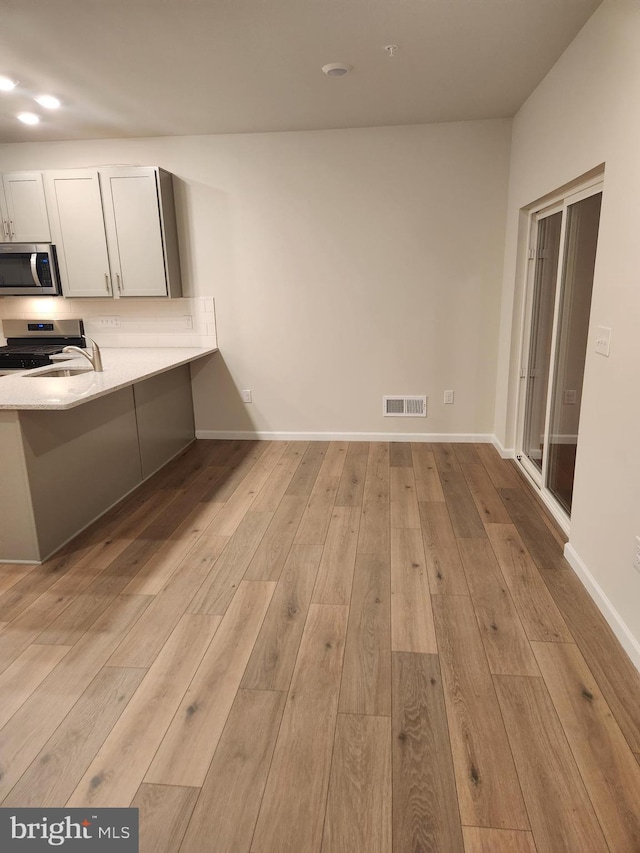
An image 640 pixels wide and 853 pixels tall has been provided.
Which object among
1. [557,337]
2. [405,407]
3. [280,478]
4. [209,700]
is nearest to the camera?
[209,700]

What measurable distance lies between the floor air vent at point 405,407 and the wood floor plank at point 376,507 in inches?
14.9

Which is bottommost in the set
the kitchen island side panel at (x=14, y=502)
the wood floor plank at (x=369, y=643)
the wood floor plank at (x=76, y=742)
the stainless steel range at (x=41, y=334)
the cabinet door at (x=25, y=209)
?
the wood floor plank at (x=369, y=643)

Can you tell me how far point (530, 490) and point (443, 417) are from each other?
1.30 metres

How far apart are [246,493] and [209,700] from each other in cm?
201

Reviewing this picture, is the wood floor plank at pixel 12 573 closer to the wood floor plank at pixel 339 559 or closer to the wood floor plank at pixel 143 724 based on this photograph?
the wood floor plank at pixel 143 724

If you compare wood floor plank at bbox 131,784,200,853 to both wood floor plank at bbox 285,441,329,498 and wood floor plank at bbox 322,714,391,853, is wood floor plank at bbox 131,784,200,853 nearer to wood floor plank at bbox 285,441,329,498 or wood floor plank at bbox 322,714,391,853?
wood floor plank at bbox 322,714,391,853

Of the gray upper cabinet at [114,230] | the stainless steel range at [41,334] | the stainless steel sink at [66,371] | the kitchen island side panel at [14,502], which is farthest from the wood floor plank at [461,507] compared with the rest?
the stainless steel range at [41,334]

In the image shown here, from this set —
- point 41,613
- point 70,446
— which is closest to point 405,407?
point 70,446

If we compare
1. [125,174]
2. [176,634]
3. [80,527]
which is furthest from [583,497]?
[125,174]

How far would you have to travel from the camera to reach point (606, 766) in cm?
162

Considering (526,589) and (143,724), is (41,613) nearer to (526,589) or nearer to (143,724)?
(143,724)

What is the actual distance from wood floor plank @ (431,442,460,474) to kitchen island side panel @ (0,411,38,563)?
9.23ft

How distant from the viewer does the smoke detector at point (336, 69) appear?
3.09 metres

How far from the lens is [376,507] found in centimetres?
354
